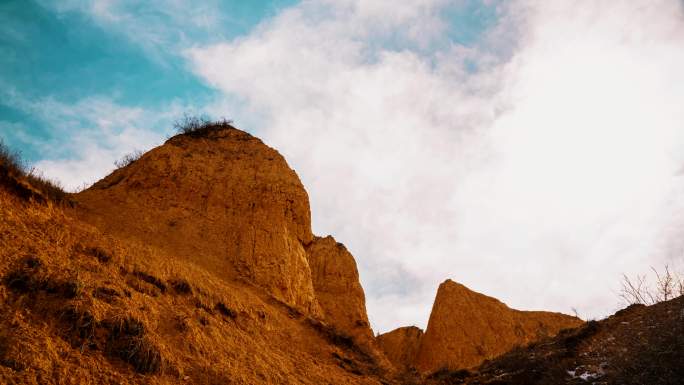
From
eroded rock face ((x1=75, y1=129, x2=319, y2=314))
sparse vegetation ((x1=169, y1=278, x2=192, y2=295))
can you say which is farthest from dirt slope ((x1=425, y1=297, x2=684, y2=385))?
sparse vegetation ((x1=169, y1=278, x2=192, y2=295))

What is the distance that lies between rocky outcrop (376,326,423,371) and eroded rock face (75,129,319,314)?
645 inches

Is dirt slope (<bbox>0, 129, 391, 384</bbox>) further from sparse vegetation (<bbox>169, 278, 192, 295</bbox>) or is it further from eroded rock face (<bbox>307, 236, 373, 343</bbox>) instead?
eroded rock face (<bbox>307, 236, 373, 343</bbox>)

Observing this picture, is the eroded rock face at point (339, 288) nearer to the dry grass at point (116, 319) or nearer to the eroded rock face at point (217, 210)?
the eroded rock face at point (217, 210)

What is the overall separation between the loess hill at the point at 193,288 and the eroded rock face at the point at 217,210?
61 millimetres

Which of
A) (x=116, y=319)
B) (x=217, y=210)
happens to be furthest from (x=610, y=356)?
(x=217, y=210)

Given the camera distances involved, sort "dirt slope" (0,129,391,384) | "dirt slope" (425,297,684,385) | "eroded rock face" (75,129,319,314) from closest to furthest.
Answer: "dirt slope" (0,129,391,384), "dirt slope" (425,297,684,385), "eroded rock face" (75,129,319,314)

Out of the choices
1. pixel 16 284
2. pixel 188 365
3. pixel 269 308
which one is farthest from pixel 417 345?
pixel 16 284

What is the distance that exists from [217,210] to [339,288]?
10805mm

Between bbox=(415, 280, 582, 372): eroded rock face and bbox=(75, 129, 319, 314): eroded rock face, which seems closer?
bbox=(75, 129, 319, 314): eroded rock face

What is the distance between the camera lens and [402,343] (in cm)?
3341

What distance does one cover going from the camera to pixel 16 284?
6289mm

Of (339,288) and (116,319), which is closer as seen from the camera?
(116,319)

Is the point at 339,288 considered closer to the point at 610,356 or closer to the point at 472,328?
the point at 472,328

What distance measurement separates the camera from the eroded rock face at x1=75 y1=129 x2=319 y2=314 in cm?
1468
